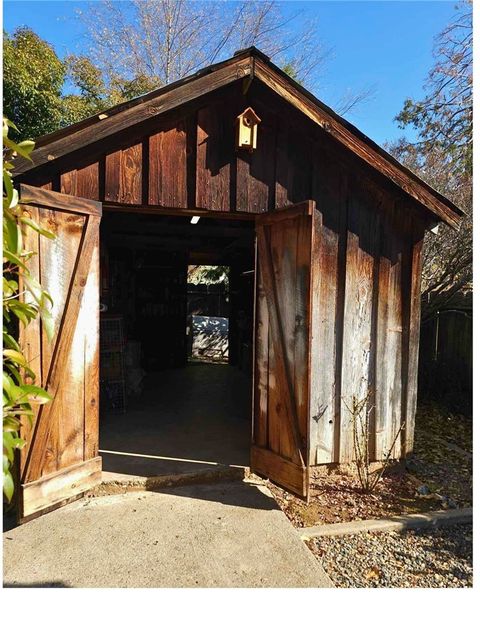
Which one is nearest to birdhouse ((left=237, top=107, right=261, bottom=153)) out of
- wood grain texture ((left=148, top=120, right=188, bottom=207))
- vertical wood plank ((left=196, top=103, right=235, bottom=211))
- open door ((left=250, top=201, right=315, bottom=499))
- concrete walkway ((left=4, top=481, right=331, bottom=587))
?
vertical wood plank ((left=196, top=103, right=235, bottom=211))

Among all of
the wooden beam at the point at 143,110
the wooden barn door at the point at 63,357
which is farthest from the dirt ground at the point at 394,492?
the wooden beam at the point at 143,110

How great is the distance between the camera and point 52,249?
9.62ft

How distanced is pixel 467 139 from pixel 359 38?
5000 millimetres

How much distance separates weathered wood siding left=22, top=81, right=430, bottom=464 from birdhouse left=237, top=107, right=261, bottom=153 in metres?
0.12

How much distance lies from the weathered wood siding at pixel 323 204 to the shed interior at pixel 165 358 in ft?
4.32

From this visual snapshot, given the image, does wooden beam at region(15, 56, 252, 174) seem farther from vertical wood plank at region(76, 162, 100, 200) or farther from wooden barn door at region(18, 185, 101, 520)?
wooden barn door at region(18, 185, 101, 520)

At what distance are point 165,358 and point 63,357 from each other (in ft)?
19.4

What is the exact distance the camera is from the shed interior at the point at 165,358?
420 centimetres

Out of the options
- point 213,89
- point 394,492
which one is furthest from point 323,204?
point 394,492

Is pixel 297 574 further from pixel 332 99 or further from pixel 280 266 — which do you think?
pixel 332 99

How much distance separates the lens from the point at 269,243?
3527 millimetres

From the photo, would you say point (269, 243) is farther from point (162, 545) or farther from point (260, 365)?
point (162, 545)

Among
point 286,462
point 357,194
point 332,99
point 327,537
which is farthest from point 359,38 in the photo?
point 332,99

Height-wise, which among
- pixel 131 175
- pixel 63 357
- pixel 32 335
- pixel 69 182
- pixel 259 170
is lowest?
pixel 63 357
